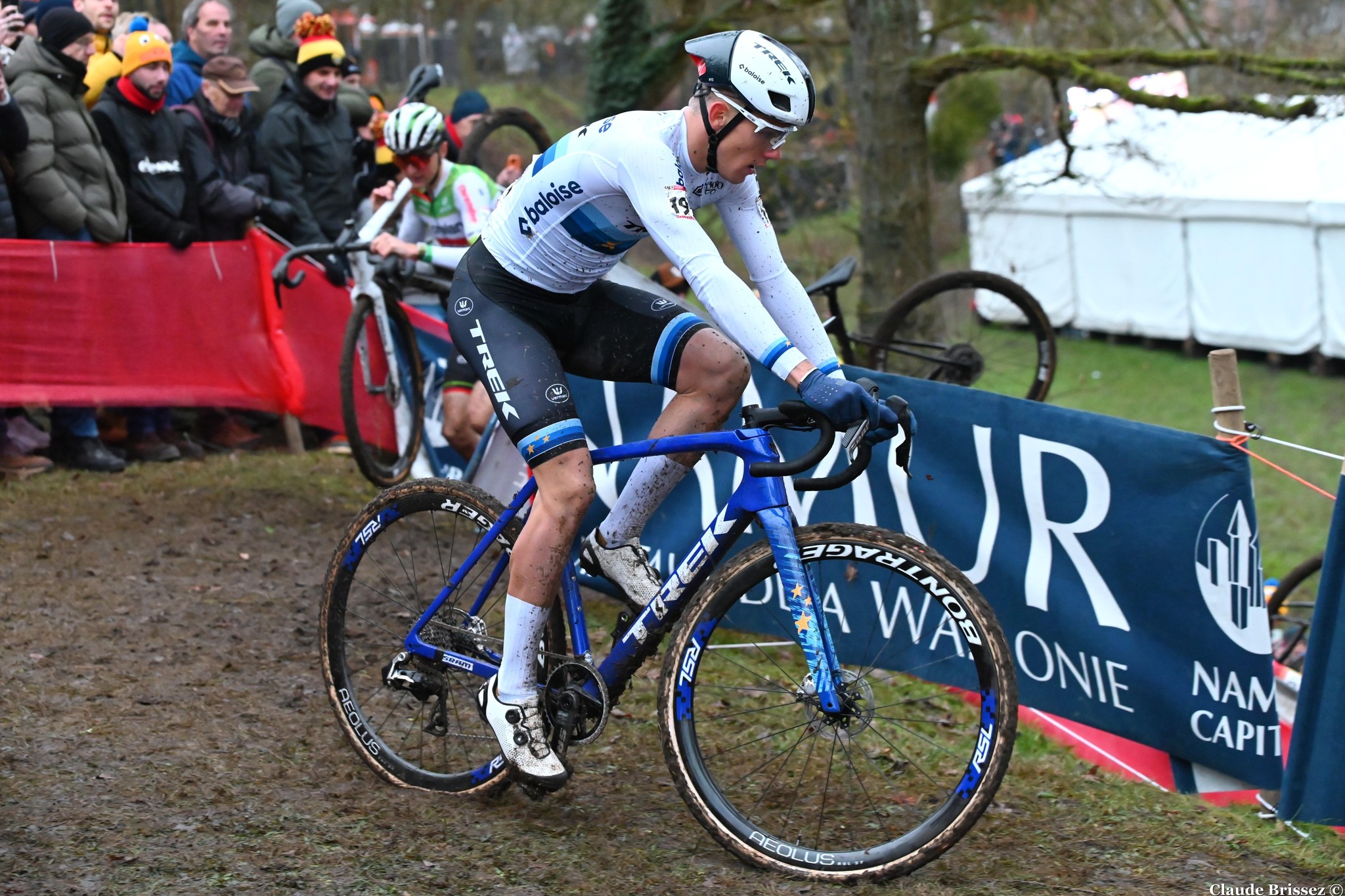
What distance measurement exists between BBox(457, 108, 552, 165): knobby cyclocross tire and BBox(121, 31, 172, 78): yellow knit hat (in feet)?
6.31

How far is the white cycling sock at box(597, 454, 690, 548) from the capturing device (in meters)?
4.09

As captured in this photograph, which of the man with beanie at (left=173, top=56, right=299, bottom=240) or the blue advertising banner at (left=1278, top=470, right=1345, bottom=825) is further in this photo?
the man with beanie at (left=173, top=56, right=299, bottom=240)

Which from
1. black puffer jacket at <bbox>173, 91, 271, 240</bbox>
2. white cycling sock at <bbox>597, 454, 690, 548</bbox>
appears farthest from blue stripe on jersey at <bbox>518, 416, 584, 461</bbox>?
black puffer jacket at <bbox>173, 91, 271, 240</bbox>

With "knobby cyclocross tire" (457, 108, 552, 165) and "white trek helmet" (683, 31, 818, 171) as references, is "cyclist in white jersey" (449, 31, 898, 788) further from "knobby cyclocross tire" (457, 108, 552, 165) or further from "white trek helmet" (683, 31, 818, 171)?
"knobby cyclocross tire" (457, 108, 552, 165)

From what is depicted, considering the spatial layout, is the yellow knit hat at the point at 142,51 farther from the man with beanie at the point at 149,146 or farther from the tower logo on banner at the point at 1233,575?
the tower logo on banner at the point at 1233,575

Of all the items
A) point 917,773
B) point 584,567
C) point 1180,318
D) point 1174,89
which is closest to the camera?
point 584,567

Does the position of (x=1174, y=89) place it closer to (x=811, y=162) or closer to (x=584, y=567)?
(x=811, y=162)

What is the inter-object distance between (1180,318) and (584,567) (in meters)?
21.0

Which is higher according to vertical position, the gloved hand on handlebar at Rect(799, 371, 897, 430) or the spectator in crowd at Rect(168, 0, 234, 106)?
the spectator in crowd at Rect(168, 0, 234, 106)

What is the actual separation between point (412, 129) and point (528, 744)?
4024 mm

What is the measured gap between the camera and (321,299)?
8820 millimetres

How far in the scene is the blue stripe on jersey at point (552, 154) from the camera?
381cm

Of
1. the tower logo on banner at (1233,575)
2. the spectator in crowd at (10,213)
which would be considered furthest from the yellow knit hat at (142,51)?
the tower logo on banner at (1233,575)

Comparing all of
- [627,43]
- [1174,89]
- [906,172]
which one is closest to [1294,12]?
[1174,89]
